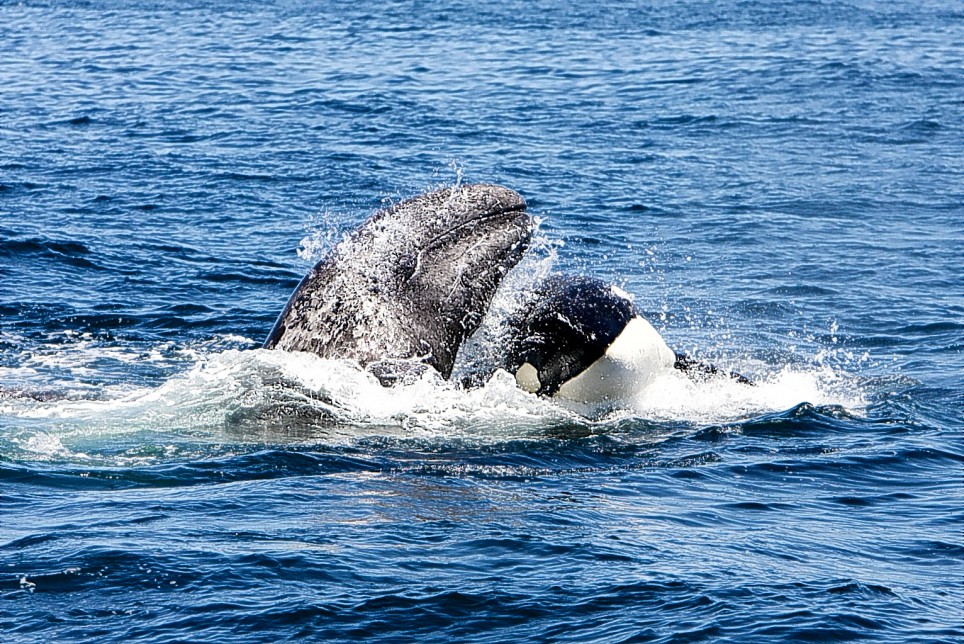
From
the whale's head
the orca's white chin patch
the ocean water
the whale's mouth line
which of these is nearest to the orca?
the orca's white chin patch

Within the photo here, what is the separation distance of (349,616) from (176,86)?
30.2 meters

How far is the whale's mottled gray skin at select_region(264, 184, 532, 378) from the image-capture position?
1330cm

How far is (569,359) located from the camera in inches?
568

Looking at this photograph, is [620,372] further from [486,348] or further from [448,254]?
[448,254]

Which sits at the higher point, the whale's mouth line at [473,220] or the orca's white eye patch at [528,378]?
the whale's mouth line at [473,220]

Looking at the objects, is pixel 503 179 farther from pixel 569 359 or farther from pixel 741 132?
pixel 569 359

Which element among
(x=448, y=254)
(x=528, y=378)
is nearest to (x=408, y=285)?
(x=448, y=254)

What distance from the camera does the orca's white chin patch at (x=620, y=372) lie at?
1440cm

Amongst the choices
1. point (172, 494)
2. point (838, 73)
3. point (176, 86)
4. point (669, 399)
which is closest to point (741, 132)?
point (838, 73)

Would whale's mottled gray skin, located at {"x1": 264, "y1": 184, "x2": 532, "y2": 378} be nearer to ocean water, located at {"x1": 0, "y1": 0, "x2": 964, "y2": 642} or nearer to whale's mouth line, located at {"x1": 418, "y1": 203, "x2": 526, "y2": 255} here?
whale's mouth line, located at {"x1": 418, "y1": 203, "x2": 526, "y2": 255}

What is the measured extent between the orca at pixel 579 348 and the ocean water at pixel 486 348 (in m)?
0.28

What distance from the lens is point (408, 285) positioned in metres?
13.5

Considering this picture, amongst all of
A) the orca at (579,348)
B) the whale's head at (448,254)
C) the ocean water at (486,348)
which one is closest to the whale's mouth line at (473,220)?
the whale's head at (448,254)

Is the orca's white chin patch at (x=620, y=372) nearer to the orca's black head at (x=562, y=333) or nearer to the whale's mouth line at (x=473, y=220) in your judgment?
the orca's black head at (x=562, y=333)
